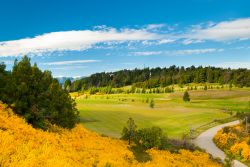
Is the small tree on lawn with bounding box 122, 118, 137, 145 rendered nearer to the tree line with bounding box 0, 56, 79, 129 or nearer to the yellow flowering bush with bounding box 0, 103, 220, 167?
the yellow flowering bush with bounding box 0, 103, 220, 167

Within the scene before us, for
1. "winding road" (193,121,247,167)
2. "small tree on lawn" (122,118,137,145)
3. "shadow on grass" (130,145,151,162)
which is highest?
"small tree on lawn" (122,118,137,145)

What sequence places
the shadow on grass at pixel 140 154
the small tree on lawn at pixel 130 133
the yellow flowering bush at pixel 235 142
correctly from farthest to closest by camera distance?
the yellow flowering bush at pixel 235 142
the small tree on lawn at pixel 130 133
the shadow on grass at pixel 140 154

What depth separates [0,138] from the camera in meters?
17.1

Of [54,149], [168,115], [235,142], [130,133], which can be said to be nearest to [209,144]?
[235,142]

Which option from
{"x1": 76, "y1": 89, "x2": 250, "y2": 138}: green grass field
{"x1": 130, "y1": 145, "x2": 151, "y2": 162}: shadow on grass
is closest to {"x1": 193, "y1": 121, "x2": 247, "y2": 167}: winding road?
{"x1": 76, "y1": 89, "x2": 250, "y2": 138}: green grass field

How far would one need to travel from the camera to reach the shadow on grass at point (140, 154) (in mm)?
25638

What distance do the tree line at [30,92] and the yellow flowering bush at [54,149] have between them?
95cm

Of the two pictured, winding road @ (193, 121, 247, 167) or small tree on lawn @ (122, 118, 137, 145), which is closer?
small tree on lawn @ (122, 118, 137, 145)

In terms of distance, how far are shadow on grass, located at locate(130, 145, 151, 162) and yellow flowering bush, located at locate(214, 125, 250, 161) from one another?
27122mm

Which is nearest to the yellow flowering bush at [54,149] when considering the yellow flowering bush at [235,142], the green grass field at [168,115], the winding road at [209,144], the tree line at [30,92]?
the tree line at [30,92]

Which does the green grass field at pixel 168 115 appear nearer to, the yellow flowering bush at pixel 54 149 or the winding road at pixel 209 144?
the winding road at pixel 209 144

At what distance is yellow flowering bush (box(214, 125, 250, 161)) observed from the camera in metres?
53.5

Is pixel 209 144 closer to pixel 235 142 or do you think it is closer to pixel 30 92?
pixel 235 142

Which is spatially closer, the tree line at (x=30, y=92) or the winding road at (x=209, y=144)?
the tree line at (x=30, y=92)
